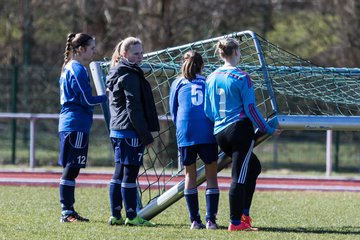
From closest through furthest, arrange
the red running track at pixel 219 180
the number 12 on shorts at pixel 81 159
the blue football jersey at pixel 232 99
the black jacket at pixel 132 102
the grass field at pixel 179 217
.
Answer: the grass field at pixel 179 217
the blue football jersey at pixel 232 99
the black jacket at pixel 132 102
the number 12 on shorts at pixel 81 159
the red running track at pixel 219 180

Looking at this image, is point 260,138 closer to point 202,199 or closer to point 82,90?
point 82,90

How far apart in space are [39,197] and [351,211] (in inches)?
168

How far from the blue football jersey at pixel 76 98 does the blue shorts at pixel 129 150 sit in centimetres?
51

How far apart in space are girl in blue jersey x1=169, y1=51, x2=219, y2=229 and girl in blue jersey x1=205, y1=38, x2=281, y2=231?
192mm

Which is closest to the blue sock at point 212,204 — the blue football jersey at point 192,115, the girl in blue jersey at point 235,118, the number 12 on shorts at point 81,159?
the girl in blue jersey at point 235,118

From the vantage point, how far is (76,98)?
28.1 ft

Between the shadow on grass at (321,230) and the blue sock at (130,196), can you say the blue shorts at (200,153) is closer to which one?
the blue sock at (130,196)

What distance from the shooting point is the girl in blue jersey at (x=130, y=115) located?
811 cm

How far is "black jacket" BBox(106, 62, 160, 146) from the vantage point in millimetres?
8086

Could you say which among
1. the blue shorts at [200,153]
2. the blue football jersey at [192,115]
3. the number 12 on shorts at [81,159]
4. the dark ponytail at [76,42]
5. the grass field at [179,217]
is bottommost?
the grass field at [179,217]

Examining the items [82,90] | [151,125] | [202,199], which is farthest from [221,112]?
[202,199]

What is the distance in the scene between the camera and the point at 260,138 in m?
8.62

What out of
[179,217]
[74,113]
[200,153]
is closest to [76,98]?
[74,113]

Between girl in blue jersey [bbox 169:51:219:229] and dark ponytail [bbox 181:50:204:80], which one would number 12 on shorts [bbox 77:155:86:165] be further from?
dark ponytail [bbox 181:50:204:80]
